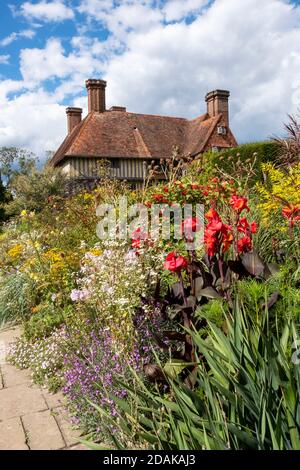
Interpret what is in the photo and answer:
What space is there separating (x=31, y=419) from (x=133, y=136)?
2475 cm

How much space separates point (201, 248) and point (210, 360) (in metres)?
2.47

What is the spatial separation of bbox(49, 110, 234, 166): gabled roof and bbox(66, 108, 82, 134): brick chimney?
2.73ft

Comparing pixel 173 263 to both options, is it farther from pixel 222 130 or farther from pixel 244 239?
pixel 222 130

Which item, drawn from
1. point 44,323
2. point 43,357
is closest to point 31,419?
point 43,357

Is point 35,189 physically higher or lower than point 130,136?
lower

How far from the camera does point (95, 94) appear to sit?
2619cm

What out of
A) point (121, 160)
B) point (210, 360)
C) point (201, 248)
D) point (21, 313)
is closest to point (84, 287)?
point (201, 248)

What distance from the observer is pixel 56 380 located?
11.1ft

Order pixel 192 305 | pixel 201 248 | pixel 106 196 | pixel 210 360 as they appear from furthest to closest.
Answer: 1. pixel 106 196
2. pixel 201 248
3. pixel 192 305
4. pixel 210 360

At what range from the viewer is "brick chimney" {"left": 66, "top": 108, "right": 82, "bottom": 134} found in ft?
91.1

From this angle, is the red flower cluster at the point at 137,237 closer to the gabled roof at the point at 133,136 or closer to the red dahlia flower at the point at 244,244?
the red dahlia flower at the point at 244,244

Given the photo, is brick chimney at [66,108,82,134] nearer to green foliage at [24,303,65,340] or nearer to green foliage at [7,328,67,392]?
green foliage at [24,303,65,340]
